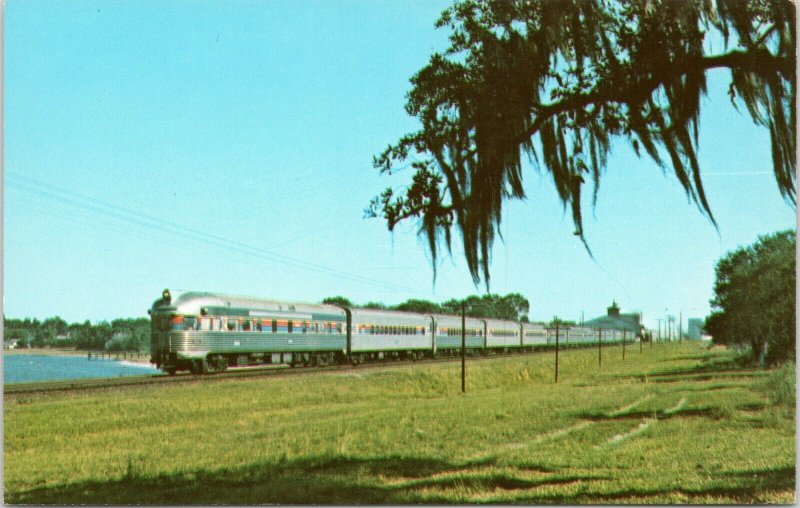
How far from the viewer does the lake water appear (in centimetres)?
1878

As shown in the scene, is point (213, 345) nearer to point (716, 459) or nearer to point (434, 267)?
point (716, 459)

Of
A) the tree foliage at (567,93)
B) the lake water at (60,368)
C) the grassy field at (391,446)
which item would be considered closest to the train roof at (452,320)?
the lake water at (60,368)

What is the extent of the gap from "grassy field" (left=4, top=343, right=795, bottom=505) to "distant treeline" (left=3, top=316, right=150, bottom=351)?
129cm

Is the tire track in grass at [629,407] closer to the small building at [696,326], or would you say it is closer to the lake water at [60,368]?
the small building at [696,326]

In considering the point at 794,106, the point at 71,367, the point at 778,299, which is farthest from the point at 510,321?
the point at 794,106

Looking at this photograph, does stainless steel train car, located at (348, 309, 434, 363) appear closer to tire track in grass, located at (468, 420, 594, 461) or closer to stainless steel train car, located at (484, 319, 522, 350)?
stainless steel train car, located at (484, 319, 522, 350)

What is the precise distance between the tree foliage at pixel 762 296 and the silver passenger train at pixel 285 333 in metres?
14.4

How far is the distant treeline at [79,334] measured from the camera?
9.43 m

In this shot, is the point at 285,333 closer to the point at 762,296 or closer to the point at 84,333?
the point at 84,333

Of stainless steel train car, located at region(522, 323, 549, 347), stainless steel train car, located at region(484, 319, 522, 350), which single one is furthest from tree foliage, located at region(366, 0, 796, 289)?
stainless steel train car, located at region(522, 323, 549, 347)

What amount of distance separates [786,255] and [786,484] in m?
7.76

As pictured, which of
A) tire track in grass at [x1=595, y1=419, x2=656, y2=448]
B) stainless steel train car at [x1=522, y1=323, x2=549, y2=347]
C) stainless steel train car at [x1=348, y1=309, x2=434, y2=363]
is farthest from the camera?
stainless steel train car at [x1=522, y1=323, x2=549, y2=347]

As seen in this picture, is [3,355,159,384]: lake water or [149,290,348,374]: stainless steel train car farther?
[149,290,348,374]: stainless steel train car

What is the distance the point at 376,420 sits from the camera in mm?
14516
